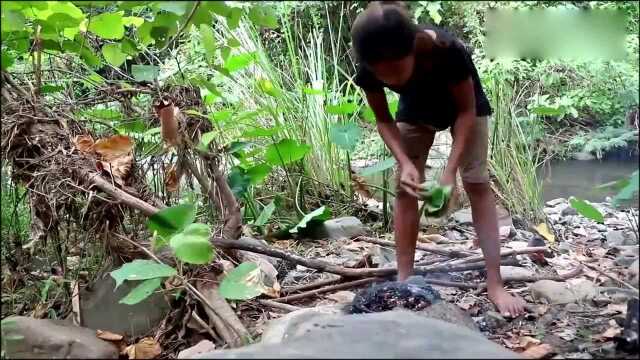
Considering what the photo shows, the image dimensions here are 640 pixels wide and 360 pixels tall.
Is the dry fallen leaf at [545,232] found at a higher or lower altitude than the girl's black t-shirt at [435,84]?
lower

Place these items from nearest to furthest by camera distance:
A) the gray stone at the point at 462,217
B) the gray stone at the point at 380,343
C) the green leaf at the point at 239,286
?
the gray stone at the point at 380,343 → the green leaf at the point at 239,286 → the gray stone at the point at 462,217

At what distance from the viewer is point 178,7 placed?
66.8 inches

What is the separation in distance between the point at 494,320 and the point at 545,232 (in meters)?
1.40

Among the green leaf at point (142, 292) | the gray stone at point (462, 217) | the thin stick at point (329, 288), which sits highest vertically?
the green leaf at point (142, 292)

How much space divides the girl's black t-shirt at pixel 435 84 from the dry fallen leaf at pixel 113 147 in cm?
77

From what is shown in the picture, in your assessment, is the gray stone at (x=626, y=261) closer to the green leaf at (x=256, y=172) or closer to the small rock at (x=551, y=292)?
the small rock at (x=551, y=292)

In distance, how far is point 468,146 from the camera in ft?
7.45

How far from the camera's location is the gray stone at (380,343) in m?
1.28

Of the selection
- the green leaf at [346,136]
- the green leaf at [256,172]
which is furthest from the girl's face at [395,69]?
the green leaf at [346,136]

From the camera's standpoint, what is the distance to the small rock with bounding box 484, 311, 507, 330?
6.86 feet

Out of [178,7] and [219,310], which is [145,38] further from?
[219,310]

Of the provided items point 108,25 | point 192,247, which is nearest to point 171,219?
point 192,247

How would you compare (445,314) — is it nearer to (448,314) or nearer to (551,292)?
(448,314)

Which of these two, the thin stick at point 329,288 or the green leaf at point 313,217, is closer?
the thin stick at point 329,288
